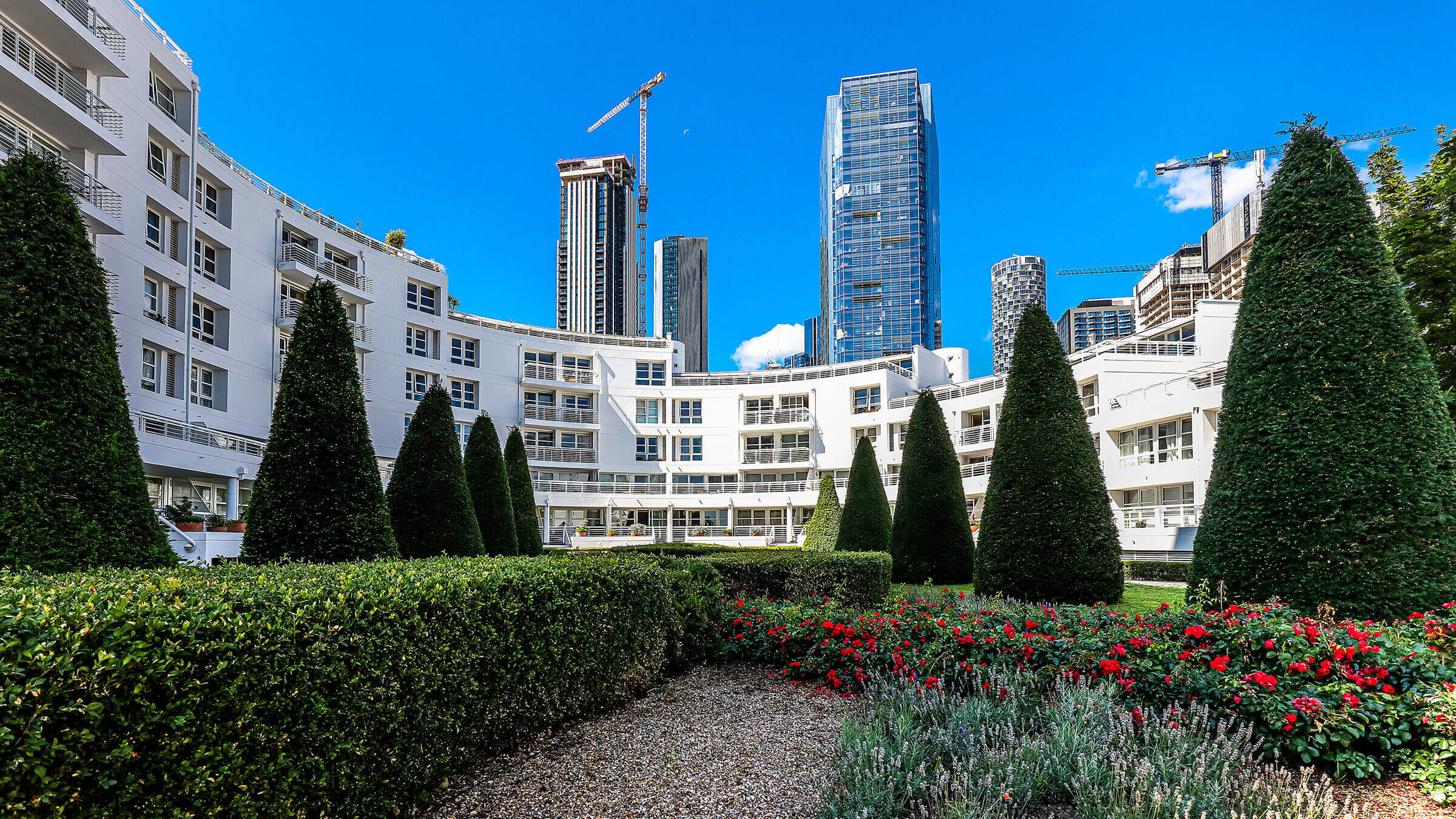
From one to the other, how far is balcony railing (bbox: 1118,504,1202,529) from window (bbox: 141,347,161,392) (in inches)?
1321

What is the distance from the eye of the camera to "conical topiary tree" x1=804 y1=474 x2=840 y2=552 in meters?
29.4

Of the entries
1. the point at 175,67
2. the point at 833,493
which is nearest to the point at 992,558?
the point at 833,493

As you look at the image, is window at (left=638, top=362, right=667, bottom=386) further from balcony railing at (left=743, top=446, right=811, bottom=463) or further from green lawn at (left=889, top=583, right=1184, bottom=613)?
green lawn at (left=889, top=583, right=1184, bottom=613)

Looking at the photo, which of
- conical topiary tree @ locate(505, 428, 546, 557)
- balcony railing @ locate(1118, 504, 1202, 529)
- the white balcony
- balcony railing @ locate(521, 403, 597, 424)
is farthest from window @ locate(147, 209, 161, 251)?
balcony railing @ locate(1118, 504, 1202, 529)

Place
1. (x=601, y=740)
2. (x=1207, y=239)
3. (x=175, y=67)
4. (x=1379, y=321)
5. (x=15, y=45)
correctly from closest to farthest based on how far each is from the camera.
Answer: (x=601, y=740) → (x=1379, y=321) → (x=15, y=45) → (x=175, y=67) → (x=1207, y=239)

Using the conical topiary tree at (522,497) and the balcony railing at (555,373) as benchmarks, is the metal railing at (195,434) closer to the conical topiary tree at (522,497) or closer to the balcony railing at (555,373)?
the conical topiary tree at (522,497)

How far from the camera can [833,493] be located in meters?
30.4

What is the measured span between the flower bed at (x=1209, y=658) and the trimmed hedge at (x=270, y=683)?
3.61 m

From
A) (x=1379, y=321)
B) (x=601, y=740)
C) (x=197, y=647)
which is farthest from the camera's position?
(x=1379, y=321)

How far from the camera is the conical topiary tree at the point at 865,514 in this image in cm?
2255

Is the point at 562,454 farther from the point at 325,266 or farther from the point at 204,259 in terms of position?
the point at 204,259

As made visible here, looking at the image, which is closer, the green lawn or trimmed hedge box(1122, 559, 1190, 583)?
the green lawn

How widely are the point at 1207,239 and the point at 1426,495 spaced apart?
148 m

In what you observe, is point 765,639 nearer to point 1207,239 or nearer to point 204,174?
point 204,174
